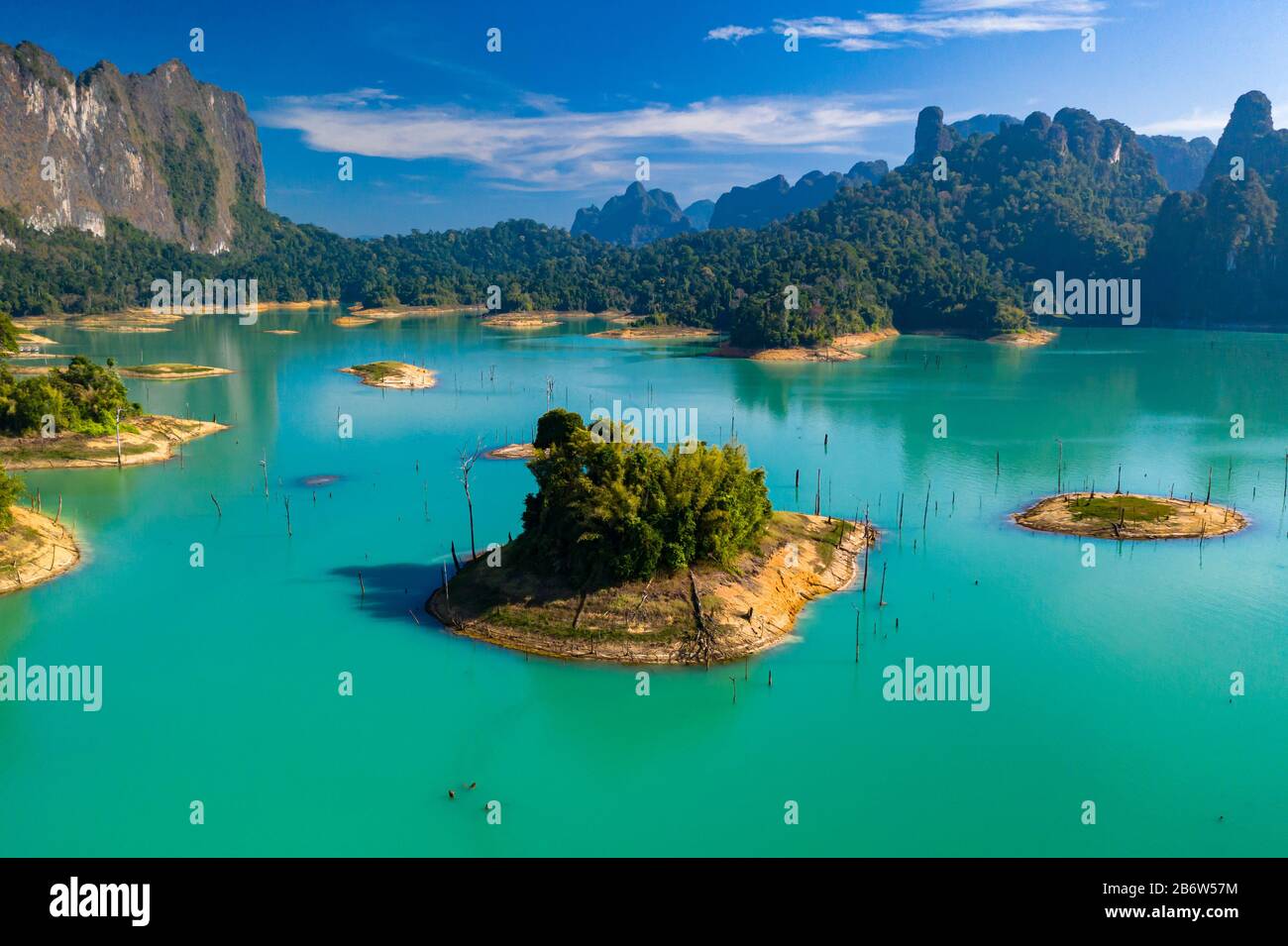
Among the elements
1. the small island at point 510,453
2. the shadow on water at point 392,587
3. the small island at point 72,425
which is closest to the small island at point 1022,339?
the small island at point 510,453

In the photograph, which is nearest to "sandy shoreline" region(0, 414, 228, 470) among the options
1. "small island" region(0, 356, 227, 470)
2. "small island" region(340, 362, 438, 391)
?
"small island" region(0, 356, 227, 470)

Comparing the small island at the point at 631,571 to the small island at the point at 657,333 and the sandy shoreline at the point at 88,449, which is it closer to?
the sandy shoreline at the point at 88,449

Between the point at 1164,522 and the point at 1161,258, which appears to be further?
the point at 1161,258

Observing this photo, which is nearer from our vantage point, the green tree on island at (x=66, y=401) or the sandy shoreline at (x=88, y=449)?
the sandy shoreline at (x=88, y=449)

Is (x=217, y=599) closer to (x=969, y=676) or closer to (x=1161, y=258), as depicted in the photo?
(x=969, y=676)

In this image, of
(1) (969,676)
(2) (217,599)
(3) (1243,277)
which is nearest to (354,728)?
(2) (217,599)

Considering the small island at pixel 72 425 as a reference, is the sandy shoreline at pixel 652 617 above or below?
below

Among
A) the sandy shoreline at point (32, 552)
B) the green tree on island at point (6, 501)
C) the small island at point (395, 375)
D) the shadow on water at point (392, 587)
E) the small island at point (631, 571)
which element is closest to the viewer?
the small island at point (631, 571)
